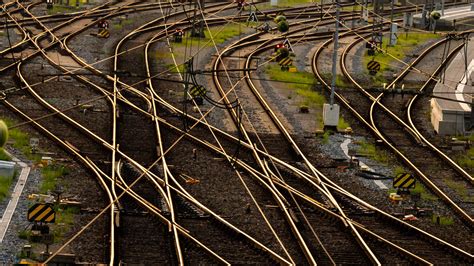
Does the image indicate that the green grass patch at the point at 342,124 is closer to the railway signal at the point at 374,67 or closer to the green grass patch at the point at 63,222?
the railway signal at the point at 374,67

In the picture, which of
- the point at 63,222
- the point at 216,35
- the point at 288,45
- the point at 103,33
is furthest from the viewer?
the point at 216,35

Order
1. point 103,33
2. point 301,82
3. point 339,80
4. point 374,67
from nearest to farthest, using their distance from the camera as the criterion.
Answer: point 301,82 < point 339,80 < point 374,67 < point 103,33

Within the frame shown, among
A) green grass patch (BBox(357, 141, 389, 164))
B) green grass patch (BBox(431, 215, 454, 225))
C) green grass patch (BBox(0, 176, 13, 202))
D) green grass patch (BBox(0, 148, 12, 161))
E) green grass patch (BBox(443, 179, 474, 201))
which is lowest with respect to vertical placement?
green grass patch (BBox(443, 179, 474, 201))

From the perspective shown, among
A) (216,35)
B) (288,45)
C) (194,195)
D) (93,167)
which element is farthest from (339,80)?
(194,195)

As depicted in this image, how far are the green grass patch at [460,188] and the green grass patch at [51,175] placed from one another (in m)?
8.04

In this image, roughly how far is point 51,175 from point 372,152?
832cm

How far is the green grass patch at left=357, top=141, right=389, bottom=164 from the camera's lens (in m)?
31.4

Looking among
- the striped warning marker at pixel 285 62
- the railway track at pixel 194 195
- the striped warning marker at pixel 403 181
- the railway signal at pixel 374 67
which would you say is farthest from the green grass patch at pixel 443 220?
the railway signal at pixel 374 67

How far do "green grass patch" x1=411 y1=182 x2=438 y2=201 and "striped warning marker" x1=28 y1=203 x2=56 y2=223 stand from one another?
8.30 m

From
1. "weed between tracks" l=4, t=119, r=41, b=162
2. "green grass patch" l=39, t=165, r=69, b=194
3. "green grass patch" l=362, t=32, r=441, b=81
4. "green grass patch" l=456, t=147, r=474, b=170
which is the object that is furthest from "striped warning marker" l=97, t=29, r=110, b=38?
"green grass patch" l=39, t=165, r=69, b=194

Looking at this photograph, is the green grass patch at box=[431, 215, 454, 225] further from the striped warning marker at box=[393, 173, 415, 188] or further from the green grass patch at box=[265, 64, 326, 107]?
the green grass patch at box=[265, 64, 326, 107]

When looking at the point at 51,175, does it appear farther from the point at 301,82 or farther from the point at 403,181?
the point at 301,82

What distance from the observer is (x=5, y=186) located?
85.6ft

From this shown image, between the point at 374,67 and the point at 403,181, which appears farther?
the point at 374,67
